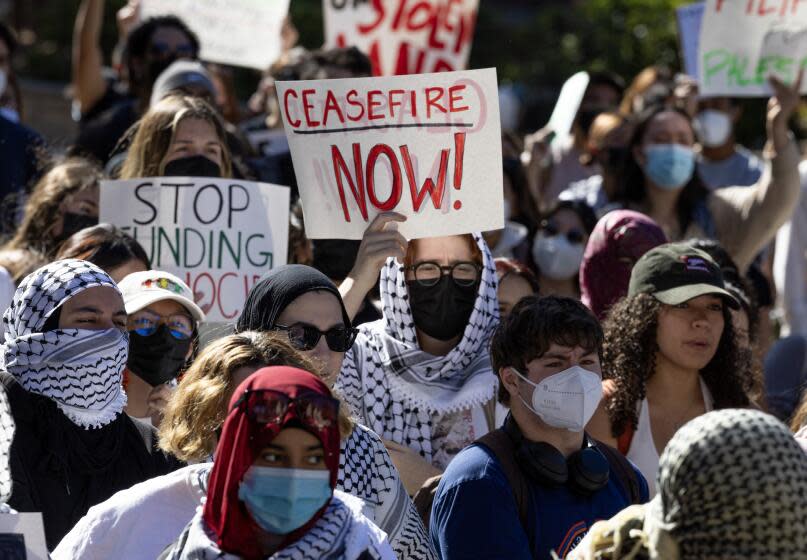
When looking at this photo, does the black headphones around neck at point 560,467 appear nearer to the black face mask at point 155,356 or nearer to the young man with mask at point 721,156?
the black face mask at point 155,356

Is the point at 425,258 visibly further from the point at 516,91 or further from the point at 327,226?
the point at 516,91

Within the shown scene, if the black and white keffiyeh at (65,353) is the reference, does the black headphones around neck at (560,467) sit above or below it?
below

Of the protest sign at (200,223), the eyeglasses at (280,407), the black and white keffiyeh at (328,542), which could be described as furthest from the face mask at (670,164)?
the eyeglasses at (280,407)

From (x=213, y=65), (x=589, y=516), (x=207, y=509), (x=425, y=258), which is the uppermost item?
(x=213, y=65)

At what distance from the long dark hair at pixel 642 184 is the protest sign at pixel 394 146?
2.07 m

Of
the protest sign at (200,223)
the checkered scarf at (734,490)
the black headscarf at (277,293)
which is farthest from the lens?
the protest sign at (200,223)

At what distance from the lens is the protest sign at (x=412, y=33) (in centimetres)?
808

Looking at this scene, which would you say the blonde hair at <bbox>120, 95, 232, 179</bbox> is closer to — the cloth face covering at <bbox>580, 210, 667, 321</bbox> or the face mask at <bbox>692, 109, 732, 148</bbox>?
the cloth face covering at <bbox>580, 210, 667, 321</bbox>

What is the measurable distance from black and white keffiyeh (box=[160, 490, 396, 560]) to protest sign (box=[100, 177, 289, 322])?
8.64 feet

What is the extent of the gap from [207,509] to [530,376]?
1493 millimetres

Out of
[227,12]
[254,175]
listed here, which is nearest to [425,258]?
[254,175]

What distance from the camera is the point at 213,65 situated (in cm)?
880

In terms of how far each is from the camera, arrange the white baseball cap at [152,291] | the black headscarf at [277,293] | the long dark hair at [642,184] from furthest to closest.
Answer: the long dark hair at [642,184] → the white baseball cap at [152,291] → the black headscarf at [277,293]

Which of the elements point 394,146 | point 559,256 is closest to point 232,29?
point 559,256
